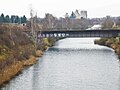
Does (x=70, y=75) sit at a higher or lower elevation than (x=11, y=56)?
lower

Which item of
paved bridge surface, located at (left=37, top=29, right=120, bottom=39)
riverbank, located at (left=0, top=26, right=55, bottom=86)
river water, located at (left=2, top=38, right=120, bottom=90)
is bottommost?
river water, located at (left=2, top=38, right=120, bottom=90)

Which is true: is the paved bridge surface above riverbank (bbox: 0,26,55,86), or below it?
above

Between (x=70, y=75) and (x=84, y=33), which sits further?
(x=84, y=33)

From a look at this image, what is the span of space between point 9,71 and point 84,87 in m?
10.9

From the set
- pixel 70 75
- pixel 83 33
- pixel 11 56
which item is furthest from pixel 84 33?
pixel 70 75

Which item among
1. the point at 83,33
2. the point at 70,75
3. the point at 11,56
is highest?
the point at 83,33

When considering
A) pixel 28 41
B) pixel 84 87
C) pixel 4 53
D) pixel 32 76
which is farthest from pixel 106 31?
pixel 84 87

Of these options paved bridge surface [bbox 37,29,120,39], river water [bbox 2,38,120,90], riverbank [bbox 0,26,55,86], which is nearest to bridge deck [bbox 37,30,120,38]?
paved bridge surface [bbox 37,29,120,39]

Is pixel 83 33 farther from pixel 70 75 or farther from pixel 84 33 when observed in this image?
pixel 70 75

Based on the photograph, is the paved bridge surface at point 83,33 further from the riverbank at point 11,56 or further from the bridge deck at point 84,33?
the riverbank at point 11,56

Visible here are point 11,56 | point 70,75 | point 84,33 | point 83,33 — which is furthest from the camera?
point 83,33

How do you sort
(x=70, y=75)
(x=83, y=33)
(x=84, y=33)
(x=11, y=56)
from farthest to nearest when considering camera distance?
(x=83, y=33) → (x=84, y=33) → (x=11, y=56) → (x=70, y=75)

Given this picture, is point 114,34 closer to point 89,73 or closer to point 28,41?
Answer: point 28,41

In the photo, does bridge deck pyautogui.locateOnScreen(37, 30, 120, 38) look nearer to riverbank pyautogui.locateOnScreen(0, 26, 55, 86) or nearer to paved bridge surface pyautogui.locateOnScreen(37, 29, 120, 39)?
paved bridge surface pyautogui.locateOnScreen(37, 29, 120, 39)
